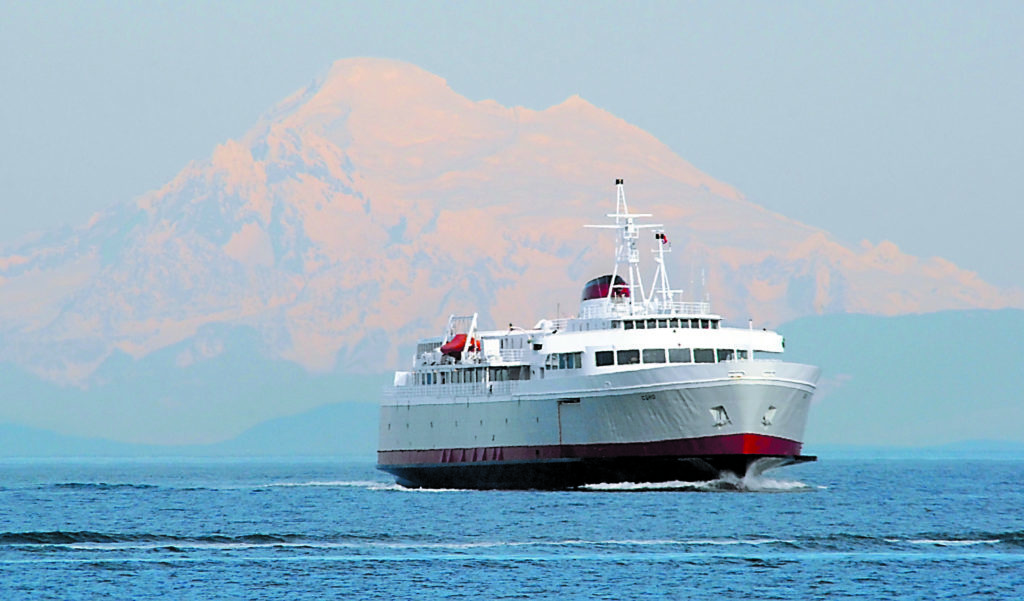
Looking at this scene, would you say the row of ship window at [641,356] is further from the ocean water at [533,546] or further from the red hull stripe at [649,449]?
the ocean water at [533,546]

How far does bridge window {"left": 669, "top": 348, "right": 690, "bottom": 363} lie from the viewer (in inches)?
3209

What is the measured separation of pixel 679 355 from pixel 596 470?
22.3ft

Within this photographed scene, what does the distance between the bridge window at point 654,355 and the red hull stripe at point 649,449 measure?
4588 mm

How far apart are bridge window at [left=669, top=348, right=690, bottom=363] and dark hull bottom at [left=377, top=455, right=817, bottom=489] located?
559 centimetres

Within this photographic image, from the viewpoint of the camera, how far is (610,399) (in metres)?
78.9

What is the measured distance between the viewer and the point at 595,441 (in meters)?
80.1

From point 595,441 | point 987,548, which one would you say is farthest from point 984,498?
point 987,548

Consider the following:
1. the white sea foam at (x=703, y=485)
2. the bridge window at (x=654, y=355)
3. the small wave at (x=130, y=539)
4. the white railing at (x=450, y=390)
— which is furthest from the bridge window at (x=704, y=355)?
the small wave at (x=130, y=539)

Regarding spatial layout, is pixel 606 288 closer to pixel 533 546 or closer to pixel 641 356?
pixel 641 356

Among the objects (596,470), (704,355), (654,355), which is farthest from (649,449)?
(704,355)

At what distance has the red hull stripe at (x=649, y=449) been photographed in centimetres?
7662

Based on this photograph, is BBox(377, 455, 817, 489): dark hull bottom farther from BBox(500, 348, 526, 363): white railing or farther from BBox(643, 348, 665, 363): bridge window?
BBox(500, 348, 526, 363): white railing

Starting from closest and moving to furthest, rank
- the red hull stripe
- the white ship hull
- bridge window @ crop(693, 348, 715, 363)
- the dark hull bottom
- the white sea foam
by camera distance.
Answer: the white ship hull → the red hull stripe → the dark hull bottom → the white sea foam → bridge window @ crop(693, 348, 715, 363)

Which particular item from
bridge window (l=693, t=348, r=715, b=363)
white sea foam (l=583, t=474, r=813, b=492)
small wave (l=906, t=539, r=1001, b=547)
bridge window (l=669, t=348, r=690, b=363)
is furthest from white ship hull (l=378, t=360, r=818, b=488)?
small wave (l=906, t=539, r=1001, b=547)
